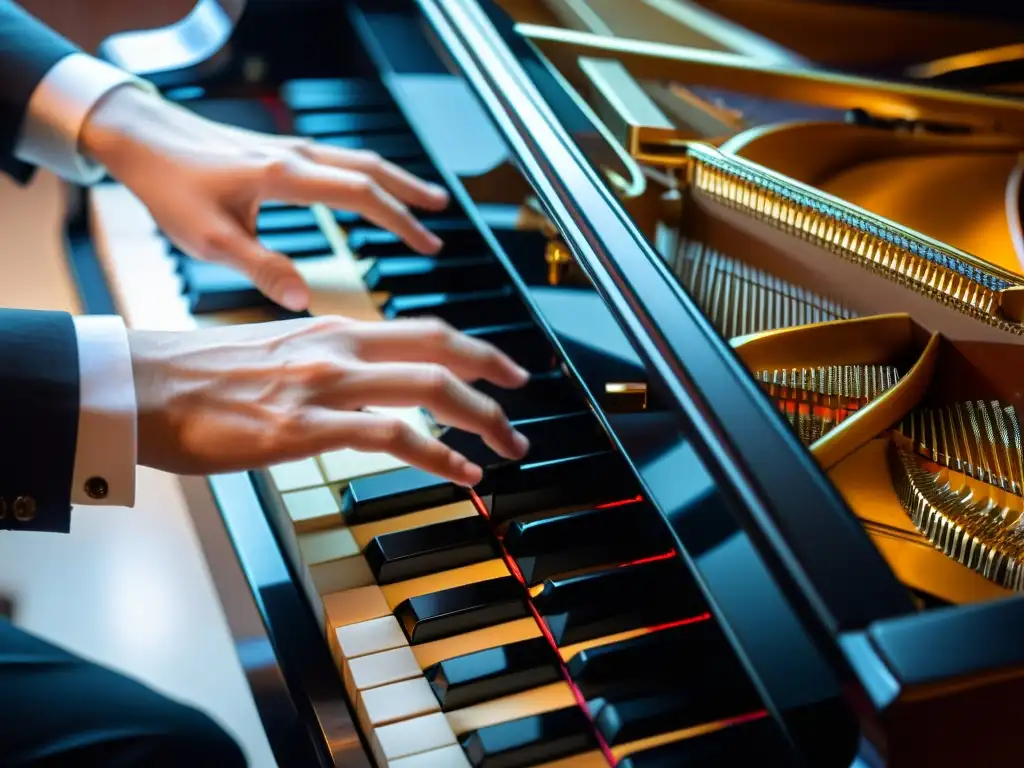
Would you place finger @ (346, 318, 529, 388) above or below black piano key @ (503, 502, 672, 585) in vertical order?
above

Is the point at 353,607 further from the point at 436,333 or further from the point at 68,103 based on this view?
the point at 68,103

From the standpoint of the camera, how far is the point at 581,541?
103cm

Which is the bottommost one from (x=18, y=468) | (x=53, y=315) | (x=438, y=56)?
(x=18, y=468)

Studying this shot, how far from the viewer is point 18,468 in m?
1.06

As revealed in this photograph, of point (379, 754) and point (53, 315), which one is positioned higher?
point (53, 315)

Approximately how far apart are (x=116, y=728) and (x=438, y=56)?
3.92 feet

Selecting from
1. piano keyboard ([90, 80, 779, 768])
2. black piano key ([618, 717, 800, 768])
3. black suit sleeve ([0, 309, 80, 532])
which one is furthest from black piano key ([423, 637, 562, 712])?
black suit sleeve ([0, 309, 80, 532])

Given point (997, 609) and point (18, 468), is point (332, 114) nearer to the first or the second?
point (18, 468)

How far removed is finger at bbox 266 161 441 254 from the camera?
1480 millimetres

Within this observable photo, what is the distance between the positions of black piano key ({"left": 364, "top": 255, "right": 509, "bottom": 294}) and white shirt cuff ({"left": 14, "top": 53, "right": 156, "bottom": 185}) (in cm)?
56

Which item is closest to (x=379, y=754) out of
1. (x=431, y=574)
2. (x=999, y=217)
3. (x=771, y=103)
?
(x=431, y=574)

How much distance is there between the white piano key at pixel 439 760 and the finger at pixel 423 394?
0.33 metres

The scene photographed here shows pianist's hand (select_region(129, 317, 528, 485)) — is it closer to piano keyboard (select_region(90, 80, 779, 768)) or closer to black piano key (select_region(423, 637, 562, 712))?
piano keyboard (select_region(90, 80, 779, 768))

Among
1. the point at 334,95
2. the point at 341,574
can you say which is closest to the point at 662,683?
the point at 341,574
